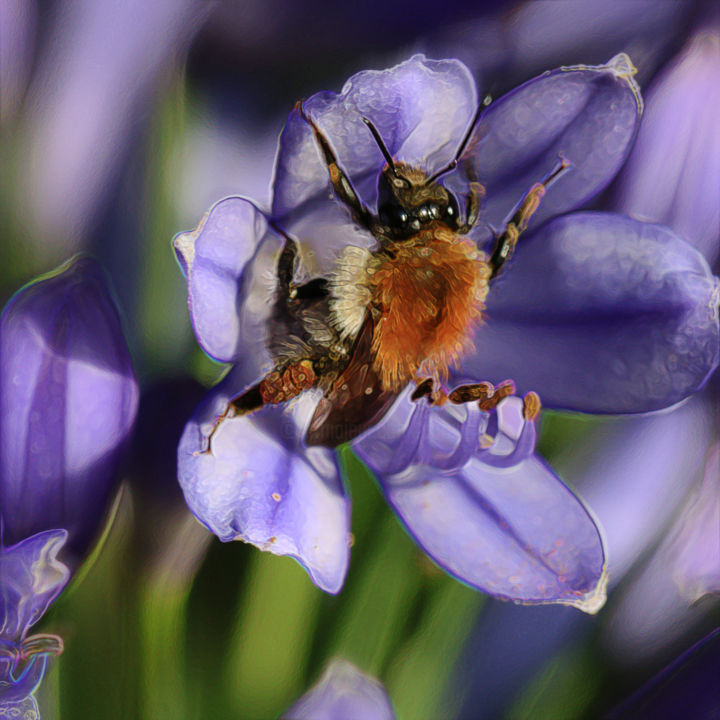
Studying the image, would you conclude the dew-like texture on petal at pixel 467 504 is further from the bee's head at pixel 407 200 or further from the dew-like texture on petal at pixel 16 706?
the dew-like texture on petal at pixel 16 706

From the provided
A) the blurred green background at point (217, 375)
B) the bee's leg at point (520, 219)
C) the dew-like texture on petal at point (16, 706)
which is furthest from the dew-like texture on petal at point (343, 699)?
the bee's leg at point (520, 219)

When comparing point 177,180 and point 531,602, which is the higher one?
point 177,180

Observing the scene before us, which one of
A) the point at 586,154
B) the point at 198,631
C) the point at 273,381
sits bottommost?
the point at 198,631

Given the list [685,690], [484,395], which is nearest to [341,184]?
[484,395]

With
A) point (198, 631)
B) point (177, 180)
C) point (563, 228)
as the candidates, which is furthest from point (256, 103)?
point (198, 631)

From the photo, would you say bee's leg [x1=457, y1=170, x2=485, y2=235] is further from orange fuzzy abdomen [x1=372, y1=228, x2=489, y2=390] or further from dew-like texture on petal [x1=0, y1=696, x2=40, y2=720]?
dew-like texture on petal [x1=0, y1=696, x2=40, y2=720]

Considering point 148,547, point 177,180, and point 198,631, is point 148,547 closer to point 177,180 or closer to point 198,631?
point 198,631
